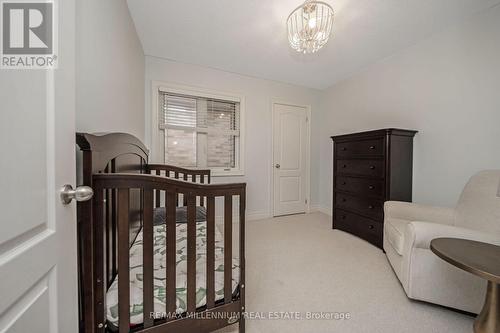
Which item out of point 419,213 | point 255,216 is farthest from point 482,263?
point 255,216

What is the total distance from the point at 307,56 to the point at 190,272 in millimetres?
2815

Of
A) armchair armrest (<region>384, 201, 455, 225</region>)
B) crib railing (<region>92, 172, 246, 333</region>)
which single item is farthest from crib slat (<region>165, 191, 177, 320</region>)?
armchair armrest (<region>384, 201, 455, 225</region>)

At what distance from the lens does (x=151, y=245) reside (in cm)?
92

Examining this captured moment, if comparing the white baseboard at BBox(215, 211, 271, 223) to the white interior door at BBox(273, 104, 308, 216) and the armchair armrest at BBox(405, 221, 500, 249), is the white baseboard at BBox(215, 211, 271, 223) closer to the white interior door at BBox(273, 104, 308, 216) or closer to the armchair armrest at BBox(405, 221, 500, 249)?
the white interior door at BBox(273, 104, 308, 216)

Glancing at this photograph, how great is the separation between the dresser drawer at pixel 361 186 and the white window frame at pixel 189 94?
150 cm

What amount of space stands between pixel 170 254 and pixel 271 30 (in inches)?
90.1

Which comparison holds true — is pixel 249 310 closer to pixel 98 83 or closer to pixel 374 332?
pixel 374 332

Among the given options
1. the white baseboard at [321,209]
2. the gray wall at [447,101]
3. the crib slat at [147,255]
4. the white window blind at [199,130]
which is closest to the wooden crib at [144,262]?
the crib slat at [147,255]

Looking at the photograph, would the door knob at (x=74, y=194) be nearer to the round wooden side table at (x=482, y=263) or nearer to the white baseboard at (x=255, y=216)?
the round wooden side table at (x=482, y=263)

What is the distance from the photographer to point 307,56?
2676mm

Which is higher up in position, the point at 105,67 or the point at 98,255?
the point at 105,67

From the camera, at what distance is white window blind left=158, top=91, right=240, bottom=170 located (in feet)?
9.54

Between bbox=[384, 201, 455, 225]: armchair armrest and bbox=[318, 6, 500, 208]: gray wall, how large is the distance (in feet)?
1.80

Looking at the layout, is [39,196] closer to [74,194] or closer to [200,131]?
[74,194]
